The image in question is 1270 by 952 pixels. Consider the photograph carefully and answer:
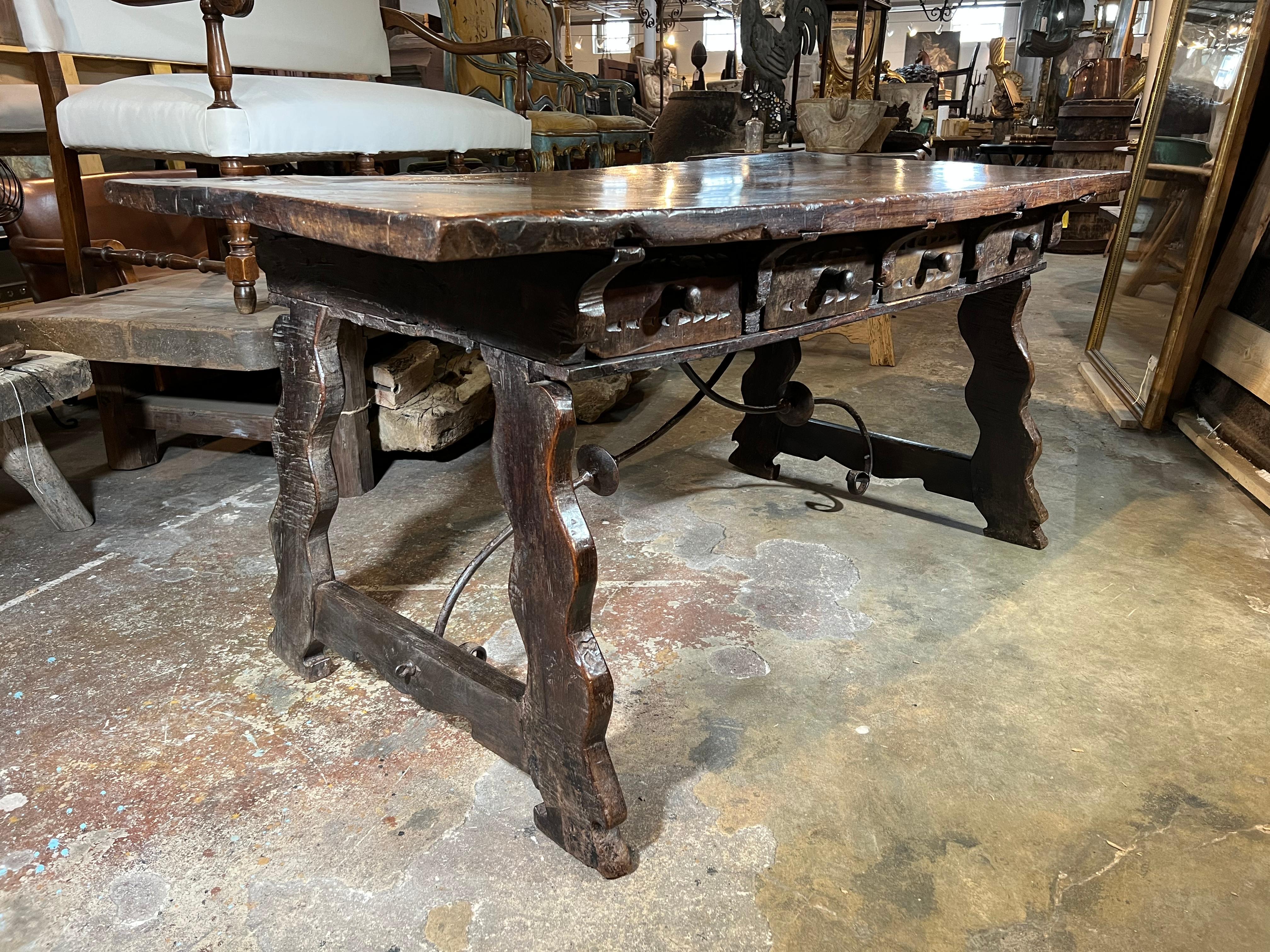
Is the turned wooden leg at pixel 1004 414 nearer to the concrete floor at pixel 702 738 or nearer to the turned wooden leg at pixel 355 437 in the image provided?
the concrete floor at pixel 702 738

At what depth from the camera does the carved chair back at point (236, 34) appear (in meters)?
2.46

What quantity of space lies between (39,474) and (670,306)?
1746 mm

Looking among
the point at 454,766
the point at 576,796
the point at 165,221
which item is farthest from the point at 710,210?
the point at 165,221

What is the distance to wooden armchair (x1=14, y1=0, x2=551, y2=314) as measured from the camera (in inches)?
86.9

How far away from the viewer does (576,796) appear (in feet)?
3.73

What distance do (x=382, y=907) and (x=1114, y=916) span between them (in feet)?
2.98

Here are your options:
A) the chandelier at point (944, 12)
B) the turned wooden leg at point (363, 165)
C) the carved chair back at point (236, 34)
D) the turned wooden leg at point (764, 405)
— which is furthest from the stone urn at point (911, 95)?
the turned wooden leg at point (764, 405)

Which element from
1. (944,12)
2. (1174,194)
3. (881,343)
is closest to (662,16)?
(881,343)

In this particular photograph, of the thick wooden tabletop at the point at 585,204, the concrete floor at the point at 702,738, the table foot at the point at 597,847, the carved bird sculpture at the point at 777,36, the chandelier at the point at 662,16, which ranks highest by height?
the chandelier at the point at 662,16

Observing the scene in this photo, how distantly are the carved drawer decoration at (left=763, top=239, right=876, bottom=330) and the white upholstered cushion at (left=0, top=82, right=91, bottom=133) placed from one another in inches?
126

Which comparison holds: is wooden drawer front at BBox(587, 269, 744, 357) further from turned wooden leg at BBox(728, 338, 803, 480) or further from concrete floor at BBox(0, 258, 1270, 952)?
turned wooden leg at BBox(728, 338, 803, 480)

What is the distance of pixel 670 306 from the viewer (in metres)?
1.10

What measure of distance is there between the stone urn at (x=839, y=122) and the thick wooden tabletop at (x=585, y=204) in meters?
3.33

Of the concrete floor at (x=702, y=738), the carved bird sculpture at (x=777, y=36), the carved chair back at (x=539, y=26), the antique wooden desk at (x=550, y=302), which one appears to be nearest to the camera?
the antique wooden desk at (x=550, y=302)
